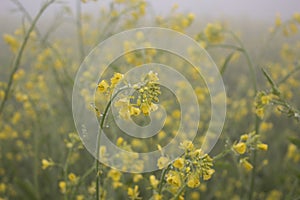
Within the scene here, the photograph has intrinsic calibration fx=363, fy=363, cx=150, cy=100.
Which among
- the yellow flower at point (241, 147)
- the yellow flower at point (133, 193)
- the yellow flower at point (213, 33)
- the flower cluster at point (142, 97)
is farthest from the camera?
the yellow flower at point (213, 33)

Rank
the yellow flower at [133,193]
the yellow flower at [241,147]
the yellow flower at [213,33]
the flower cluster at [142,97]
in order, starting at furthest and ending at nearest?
the yellow flower at [213,33], the yellow flower at [133,193], the yellow flower at [241,147], the flower cluster at [142,97]

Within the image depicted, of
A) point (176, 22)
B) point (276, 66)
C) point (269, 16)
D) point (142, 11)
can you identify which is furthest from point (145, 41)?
point (269, 16)

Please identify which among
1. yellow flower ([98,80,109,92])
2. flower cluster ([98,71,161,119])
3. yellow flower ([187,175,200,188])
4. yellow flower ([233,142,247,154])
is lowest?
yellow flower ([187,175,200,188])

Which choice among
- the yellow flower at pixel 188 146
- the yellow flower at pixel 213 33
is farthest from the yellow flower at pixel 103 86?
the yellow flower at pixel 213 33

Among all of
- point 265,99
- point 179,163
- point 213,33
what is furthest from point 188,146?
point 213,33

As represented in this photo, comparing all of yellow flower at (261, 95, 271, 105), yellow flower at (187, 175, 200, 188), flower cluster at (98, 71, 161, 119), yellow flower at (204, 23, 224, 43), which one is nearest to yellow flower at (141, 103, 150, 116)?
flower cluster at (98, 71, 161, 119)

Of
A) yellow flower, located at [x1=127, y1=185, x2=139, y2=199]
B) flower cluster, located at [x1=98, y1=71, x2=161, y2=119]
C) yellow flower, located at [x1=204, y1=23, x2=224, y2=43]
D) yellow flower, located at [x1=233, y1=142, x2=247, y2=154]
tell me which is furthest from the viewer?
yellow flower, located at [x1=204, y1=23, x2=224, y2=43]

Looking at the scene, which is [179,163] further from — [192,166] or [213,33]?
[213,33]

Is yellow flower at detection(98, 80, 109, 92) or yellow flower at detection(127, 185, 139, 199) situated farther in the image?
yellow flower at detection(127, 185, 139, 199)

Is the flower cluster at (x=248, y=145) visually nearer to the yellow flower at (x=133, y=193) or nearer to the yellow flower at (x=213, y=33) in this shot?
the yellow flower at (x=133, y=193)

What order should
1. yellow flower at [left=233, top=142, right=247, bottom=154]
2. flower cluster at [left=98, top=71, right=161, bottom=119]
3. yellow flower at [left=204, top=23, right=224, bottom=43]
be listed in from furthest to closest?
yellow flower at [left=204, top=23, right=224, bottom=43] < yellow flower at [left=233, top=142, right=247, bottom=154] < flower cluster at [left=98, top=71, right=161, bottom=119]

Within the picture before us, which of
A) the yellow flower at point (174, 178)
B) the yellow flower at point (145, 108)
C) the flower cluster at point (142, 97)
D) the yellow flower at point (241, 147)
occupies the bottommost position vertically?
the yellow flower at point (174, 178)

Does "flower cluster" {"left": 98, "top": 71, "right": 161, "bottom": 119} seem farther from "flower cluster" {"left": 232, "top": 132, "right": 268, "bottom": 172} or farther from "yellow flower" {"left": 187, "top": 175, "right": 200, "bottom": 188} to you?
"flower cluster" {"left": 232, "top": 132, "right": 268, "bottom": 172}

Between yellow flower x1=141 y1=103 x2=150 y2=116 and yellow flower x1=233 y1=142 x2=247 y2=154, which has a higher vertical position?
yellow flower x1=141 y1=103 x2=150 y2=116
